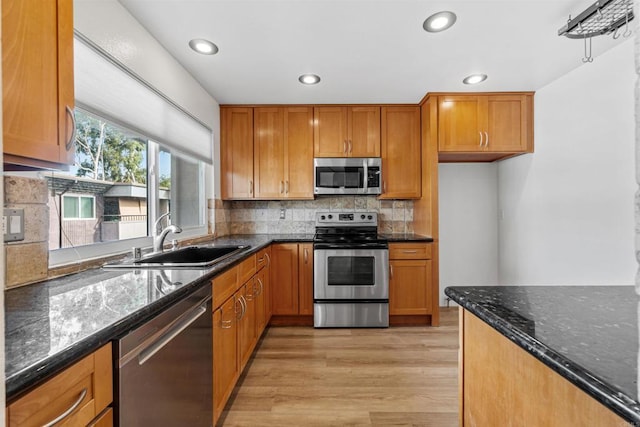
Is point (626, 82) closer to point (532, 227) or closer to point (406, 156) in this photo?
point (532, 227)

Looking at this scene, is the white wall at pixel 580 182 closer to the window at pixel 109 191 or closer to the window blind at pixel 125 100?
the window blind at pixel 125 100

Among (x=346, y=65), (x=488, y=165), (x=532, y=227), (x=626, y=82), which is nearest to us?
(x=626, y=82)

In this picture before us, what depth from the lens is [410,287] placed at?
121 inches

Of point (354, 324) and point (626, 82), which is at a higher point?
point (626, 82)

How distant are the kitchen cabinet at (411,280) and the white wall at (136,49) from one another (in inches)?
90.2

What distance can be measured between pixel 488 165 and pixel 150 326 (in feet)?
12.3

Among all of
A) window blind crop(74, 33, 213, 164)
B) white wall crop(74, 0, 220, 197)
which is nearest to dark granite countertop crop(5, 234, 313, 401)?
window blind crop(74, 33, 213, 164)

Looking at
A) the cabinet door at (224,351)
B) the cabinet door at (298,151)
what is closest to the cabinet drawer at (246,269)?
the cabinet door at (224,351)

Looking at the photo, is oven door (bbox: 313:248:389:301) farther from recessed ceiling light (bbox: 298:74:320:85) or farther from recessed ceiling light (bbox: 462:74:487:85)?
recessed ceiling light (bbox: 462:74:487:85)

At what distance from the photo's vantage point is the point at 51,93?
0.89m

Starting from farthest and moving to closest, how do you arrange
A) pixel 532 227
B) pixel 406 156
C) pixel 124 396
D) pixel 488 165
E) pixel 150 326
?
pixel 488 165
pixel 406 156
pixel 532 227
pixel 150 326
pixel 124 396

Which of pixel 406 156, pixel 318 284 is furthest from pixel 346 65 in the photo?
pixel 318 284

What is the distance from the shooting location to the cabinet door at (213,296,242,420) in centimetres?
157

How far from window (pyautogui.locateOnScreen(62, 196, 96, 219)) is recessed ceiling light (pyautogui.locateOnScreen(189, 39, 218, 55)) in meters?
1.21
